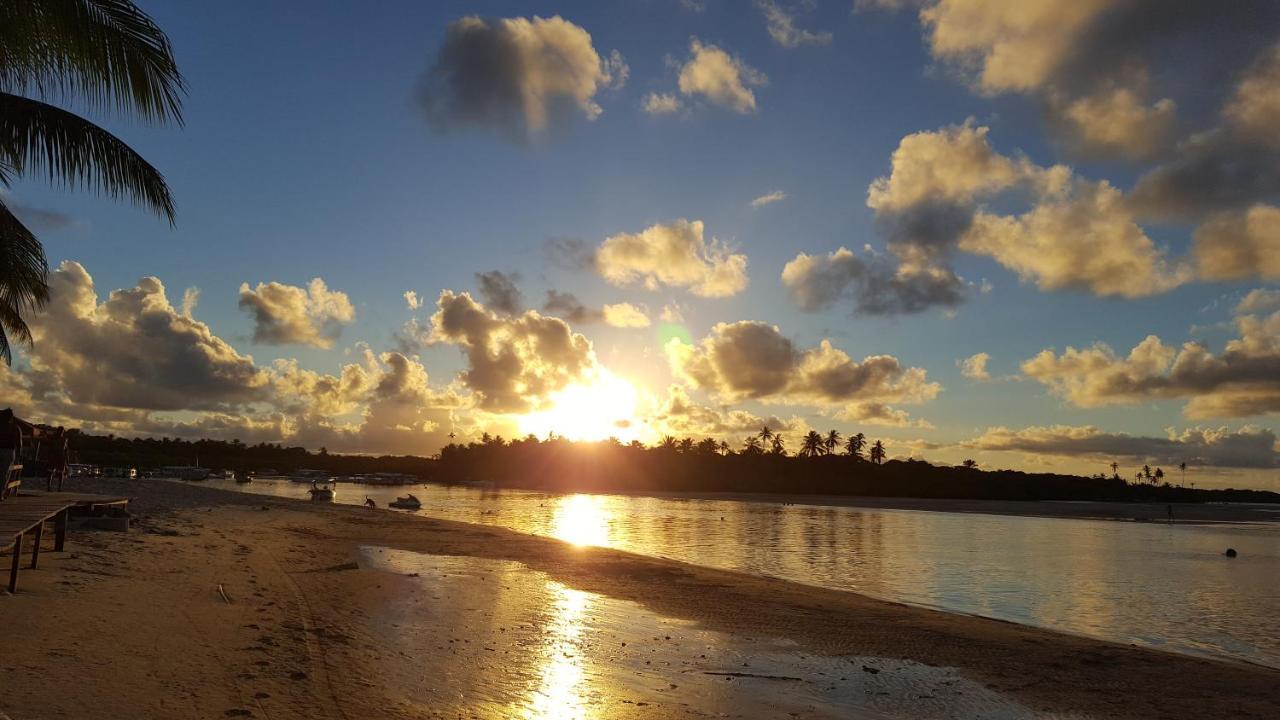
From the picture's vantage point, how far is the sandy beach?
9141mm

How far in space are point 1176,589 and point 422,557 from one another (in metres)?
30.5

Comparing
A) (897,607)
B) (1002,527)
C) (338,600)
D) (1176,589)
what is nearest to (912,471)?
(1002,527)

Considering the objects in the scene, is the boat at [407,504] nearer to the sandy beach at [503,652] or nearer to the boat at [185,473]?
the sandy beach at [503,652]

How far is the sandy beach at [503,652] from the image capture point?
9.14 m

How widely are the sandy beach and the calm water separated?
13.3 feet

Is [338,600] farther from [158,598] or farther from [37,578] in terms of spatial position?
[37,578]

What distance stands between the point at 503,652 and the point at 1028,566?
32.5m

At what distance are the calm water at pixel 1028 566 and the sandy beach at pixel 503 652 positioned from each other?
13.3 feet

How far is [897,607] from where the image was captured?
21422 mm

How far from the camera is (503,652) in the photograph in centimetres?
1282

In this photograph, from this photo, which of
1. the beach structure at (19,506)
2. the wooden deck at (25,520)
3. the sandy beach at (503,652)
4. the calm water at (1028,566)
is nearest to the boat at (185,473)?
the calm water at (1028,566)

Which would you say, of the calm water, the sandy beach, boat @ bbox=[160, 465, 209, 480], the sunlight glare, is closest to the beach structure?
the sandy beach

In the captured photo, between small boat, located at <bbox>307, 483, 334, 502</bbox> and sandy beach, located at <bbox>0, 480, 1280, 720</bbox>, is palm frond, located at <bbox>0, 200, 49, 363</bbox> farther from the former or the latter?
small boat, located at <bbox>307, 483, 334, 502</bbox>

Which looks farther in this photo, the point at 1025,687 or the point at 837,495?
the point at 837,495
